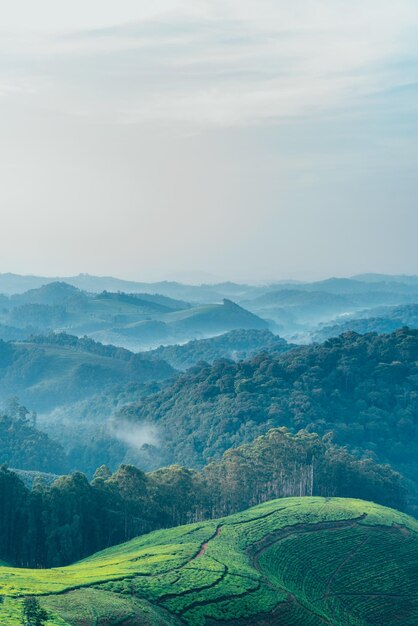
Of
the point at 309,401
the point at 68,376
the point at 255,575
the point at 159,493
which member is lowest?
the point at 255,575

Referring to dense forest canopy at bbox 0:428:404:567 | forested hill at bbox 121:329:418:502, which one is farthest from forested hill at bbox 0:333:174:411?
dense forest canopy at bbox 0:428:404:567

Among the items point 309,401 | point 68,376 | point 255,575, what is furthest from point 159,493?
point 68,376

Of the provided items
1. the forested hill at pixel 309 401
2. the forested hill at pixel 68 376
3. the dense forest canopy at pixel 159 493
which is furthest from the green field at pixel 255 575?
the forested hill at pixel 68 376

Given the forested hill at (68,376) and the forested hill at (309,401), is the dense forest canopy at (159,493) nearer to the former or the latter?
the forested hill at (309,401)

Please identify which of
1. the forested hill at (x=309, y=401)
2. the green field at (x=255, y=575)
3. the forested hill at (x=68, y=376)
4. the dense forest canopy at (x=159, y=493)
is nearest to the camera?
the green field at (x=255, y=575)

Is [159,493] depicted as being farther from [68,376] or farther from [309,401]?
[68,376]

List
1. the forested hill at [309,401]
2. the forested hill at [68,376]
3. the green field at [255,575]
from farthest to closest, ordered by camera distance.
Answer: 1. the forested hill at [68,376]
2. the forested hill at [309,401]
3. the green field at [255,575]
